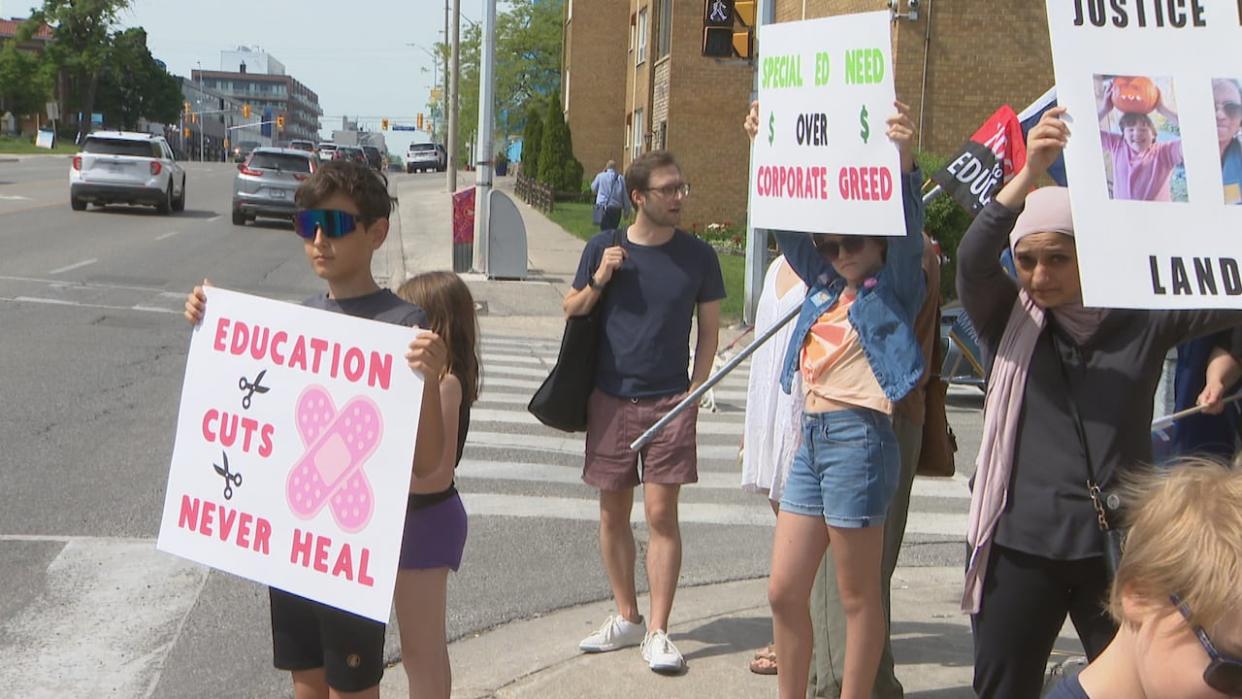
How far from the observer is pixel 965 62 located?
2077 centimetres

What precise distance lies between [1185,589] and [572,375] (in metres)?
3.62

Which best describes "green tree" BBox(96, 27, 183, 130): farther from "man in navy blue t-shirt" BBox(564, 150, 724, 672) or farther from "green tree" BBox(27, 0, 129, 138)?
"man in navy blue t-shirt" BBox(564, 150, 724, 672)

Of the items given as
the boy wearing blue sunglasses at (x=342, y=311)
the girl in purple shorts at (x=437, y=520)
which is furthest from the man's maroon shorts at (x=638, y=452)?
the boy wearing blue sunglasses at (x=342, y=311)

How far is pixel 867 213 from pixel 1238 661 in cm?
245

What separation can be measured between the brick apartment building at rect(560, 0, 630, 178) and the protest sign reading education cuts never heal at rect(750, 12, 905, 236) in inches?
2093

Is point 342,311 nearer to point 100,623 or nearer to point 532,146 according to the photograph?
point 100,623

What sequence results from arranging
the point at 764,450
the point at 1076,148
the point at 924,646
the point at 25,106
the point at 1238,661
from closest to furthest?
1. the point at 1238,661
2. the point at 1076,148
3. the point at 764,450
4. the point at 924,646
5. the point at 25,106

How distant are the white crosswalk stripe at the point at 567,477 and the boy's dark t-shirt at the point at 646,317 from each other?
2.39 metres

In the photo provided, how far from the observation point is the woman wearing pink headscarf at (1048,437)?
333cm

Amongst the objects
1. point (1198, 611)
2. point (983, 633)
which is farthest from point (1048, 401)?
point (1198, 611)

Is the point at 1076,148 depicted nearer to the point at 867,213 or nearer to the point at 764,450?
the point at 867,213

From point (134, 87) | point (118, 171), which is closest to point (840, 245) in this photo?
point (118, 171)

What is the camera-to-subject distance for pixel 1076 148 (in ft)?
10.3

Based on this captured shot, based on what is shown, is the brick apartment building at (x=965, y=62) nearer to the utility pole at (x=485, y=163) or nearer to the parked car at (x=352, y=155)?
the utility pole at (x=485, y=163)
